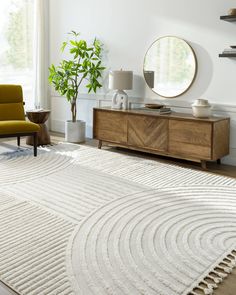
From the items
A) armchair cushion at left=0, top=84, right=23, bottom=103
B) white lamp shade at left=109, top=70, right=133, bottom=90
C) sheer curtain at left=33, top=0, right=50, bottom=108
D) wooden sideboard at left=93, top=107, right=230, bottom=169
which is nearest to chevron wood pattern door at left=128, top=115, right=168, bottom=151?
wooden sideboard at left=93, top=107, right=230, bottom=169

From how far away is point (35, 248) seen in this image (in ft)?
6.83

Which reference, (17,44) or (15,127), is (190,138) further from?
(17,44)

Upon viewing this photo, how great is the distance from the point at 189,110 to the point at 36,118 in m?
1.85

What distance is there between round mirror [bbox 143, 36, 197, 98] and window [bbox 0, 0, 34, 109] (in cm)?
189

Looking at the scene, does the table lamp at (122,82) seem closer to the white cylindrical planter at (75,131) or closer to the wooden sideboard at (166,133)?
the wooden sideboard at (166,133)

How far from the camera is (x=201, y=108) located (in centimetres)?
390

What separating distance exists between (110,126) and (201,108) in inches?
45.0

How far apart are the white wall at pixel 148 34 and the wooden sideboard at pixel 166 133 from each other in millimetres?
363

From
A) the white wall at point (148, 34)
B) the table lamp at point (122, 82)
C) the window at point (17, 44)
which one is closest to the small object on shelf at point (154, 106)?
the white wall at point (148, 34)

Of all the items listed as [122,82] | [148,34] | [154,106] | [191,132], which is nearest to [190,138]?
[191,132]

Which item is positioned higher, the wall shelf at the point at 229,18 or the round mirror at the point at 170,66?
the wall shelf at the point at 229,18

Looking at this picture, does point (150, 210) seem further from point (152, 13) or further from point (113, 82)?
point (152, 13)

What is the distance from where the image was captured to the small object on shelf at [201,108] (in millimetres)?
3893

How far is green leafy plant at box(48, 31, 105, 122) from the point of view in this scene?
4.90m
